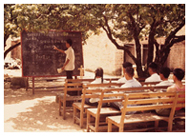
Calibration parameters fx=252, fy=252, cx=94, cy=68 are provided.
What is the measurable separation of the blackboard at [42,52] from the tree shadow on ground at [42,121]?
2331mm

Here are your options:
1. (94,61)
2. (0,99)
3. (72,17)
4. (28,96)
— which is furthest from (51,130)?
(94,61)

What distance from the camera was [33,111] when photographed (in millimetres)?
6887

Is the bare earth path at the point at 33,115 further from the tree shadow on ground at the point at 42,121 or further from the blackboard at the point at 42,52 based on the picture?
the blackboard at the point at 42,52

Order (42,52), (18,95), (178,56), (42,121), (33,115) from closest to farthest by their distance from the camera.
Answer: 1. (42,121)
2. (33,115)
3. (18,95)
4. (42,52)
5. (178,56)

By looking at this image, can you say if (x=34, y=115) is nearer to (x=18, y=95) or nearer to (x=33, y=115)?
(x=33, y=115)

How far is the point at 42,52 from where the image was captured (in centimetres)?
949

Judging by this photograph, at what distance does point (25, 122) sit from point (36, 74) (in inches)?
148

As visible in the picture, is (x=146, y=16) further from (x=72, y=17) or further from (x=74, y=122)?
(x=74, y=122)

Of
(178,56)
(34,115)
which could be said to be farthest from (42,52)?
(178,56)

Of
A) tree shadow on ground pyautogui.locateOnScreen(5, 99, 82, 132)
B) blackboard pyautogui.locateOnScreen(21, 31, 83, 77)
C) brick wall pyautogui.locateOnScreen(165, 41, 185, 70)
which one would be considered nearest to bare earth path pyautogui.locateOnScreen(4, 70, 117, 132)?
tree shadow on ground pyautogui.locateOnScreen(5, 99, 82, 132)

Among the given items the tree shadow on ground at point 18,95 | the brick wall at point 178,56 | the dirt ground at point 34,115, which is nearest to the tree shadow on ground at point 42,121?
the dirt ground at point 34,115

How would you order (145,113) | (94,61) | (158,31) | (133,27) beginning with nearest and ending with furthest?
(145,113) < (133,27) < (158,31) < (94,61)

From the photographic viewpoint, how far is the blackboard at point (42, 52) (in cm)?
922

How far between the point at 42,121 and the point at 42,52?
4.11 metres
